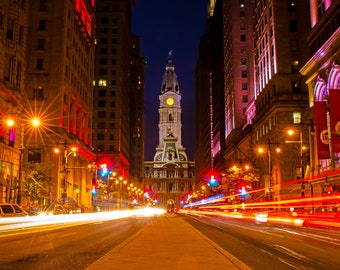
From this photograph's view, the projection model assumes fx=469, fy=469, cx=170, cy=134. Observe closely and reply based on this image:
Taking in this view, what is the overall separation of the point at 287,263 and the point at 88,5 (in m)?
93.1

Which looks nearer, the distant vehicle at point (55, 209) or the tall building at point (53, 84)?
the distant vehicle at point (55, 209)

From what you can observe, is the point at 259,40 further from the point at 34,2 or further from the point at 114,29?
the point at 114,29

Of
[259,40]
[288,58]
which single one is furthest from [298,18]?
[259,40]

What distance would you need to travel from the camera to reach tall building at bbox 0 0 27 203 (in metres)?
46.3

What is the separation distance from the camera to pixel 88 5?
9781 centimetres

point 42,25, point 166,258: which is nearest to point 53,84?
point 42,25

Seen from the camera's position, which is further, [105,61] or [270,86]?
[105,61]

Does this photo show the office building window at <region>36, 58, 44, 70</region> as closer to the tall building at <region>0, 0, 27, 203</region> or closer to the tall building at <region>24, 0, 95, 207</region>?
the tall building at <region>24, 0, 95, 207</region>

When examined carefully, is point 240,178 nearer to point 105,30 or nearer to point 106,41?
point 106,41

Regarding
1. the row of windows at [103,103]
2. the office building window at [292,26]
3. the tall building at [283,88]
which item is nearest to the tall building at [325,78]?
the tall building at [283,88]

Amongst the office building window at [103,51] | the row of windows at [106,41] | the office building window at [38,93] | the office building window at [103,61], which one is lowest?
the office building window at [38,93]

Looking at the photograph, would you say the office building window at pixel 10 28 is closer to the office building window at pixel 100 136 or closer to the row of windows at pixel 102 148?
the row of windows at pixel 102 148

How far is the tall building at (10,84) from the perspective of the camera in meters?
46.3

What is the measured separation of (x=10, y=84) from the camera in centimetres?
4772
